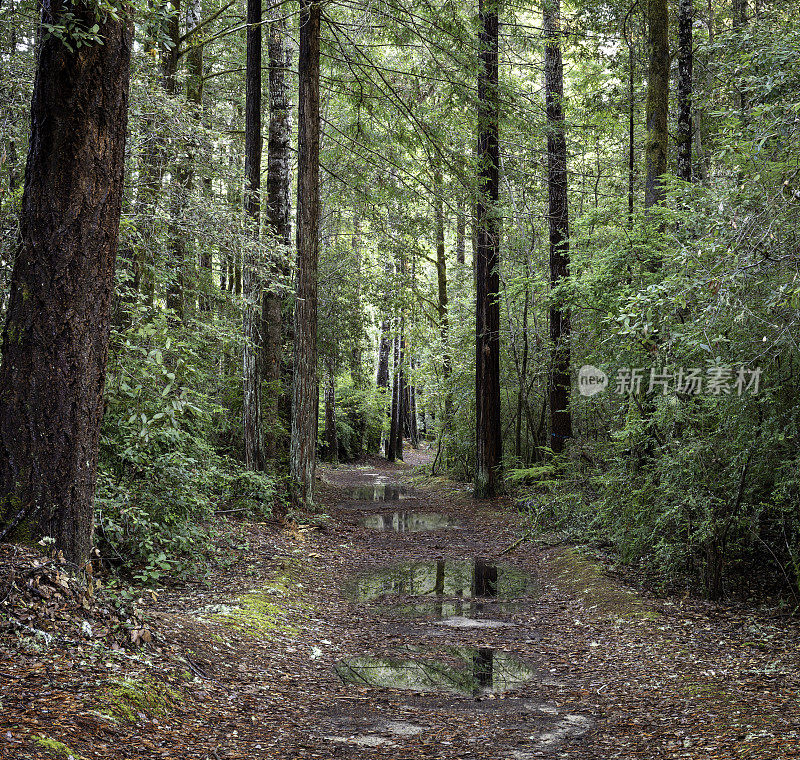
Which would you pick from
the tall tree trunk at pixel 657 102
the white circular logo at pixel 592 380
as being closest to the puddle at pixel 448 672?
the white circular logo at pixel 592 380

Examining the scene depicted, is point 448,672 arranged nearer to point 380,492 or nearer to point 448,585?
point 448,585

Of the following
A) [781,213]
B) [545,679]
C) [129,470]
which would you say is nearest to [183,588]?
[129,470]

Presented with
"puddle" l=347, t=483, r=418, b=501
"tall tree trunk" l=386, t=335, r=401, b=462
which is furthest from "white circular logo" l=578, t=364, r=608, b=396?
"tall tree trunk" l=386, t=335, r=401, b=462

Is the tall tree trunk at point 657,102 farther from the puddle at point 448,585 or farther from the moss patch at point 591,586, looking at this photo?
the puddle at point 448,585

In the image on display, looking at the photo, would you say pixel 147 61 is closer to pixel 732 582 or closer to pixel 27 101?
pixel 27 101

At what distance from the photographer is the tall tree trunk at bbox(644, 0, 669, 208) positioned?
10.1 meters

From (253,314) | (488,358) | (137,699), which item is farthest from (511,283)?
(137,699)

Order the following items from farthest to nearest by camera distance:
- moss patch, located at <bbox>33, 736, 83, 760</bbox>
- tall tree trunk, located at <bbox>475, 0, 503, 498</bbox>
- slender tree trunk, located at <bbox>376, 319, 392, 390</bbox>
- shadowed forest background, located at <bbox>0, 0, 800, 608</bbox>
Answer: slender tree trunk, located at <bbox>376, 319, 392, 390</bbox>
tall tree trunk, located at <bbox>475, 0, 503, 498</bbox>
shadowed forest background, located at <bbox>0, 0, 800, 608</bbox>
moss patch, located at <bbox>33, 736, 83, 760</bbox>

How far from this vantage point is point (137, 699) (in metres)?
3.70

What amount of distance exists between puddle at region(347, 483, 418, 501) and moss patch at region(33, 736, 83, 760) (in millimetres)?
14279

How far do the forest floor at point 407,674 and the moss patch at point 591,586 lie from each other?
0.04m

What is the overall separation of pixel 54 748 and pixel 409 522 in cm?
1105

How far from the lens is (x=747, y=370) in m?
6.13

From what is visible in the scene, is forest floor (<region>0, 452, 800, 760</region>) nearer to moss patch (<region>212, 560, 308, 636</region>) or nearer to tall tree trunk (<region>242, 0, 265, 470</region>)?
moss patch (<region>212, 560, 308, 636</region>)
